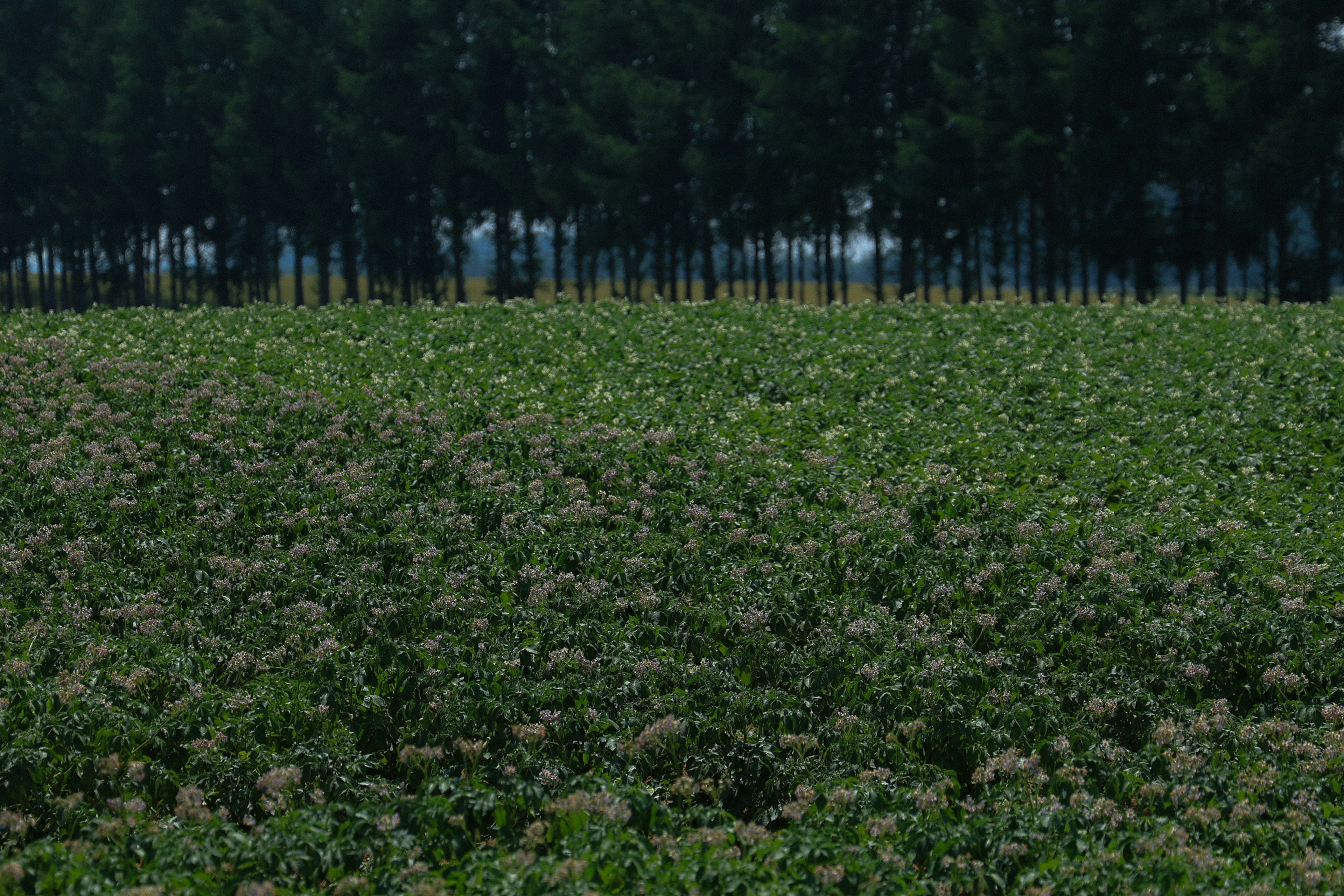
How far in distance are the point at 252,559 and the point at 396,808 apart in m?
4.18

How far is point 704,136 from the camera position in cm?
3766

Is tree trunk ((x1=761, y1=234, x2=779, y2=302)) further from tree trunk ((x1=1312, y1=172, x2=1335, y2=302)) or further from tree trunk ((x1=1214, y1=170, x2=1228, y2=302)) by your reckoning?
tree trunk ((x1=1312, y1=172, x2=1335, y2=302))

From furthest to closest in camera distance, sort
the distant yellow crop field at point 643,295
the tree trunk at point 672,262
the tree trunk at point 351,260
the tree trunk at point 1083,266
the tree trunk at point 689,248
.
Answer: the tree trunk at point 351,260
the tree trunk at point 672,262
the tree trunk at point 689,248
the tree trunk at point 1083,266
the distant yellow crop field at point 643,295

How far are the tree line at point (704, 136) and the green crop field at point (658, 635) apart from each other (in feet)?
72.0

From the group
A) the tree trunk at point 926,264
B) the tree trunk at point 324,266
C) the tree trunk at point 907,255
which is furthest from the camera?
the tree trunk at point 324,266

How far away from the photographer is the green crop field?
536cm

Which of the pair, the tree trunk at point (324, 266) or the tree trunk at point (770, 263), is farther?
the tree trunk at point (324, 266)

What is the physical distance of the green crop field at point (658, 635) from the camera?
536 cm

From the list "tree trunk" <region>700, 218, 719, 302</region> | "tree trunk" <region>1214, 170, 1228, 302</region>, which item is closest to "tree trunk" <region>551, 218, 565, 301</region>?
"tree trunk" <region>700, 218, 719, 302</region>

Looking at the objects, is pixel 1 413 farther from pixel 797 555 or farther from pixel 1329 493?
pixel 1329 493

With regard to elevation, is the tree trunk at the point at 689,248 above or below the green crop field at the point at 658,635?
above

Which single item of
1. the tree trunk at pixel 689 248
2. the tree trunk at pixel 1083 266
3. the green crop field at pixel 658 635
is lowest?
the green crop field at pixel 658 635

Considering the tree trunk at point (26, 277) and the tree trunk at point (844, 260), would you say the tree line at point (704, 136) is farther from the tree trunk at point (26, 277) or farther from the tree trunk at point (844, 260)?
the tree trunk at point (26, 277)

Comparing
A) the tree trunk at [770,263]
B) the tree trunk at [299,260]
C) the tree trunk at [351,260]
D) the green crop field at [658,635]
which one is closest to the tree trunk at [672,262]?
the tree trunk at [770,263]
